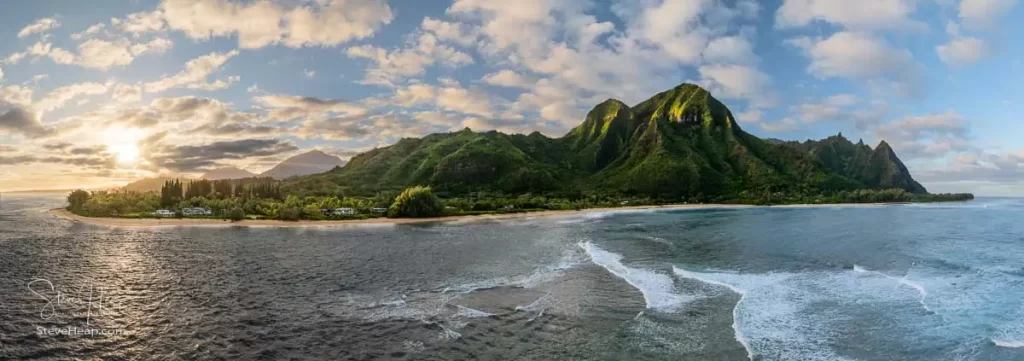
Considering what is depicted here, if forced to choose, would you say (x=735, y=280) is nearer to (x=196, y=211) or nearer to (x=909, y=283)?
(x=909, y=283)

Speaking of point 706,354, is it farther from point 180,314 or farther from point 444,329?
point 180,314

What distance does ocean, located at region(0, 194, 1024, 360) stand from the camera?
2725cm

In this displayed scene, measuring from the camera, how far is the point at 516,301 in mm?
38250

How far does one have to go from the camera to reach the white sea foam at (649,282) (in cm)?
3722

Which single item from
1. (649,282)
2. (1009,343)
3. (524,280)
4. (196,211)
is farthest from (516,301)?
(196,211)

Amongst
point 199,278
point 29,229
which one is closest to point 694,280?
point 199,278

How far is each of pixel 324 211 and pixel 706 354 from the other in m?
127

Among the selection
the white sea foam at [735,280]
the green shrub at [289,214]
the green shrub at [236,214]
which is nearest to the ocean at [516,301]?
the white sea foam at [735,280]

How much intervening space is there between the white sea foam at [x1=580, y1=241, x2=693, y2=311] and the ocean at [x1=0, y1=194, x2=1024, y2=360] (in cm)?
29

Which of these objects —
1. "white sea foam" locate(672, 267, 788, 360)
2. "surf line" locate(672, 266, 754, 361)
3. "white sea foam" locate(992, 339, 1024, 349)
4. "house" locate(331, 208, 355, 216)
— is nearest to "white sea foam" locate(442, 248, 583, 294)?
"surf line" locate(672, 266, 754, 361)

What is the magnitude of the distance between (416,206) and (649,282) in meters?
100

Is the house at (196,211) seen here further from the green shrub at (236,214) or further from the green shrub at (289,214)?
the green shrub at (289,214)

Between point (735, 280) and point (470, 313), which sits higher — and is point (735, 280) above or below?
above

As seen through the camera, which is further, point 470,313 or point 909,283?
point 909,283
